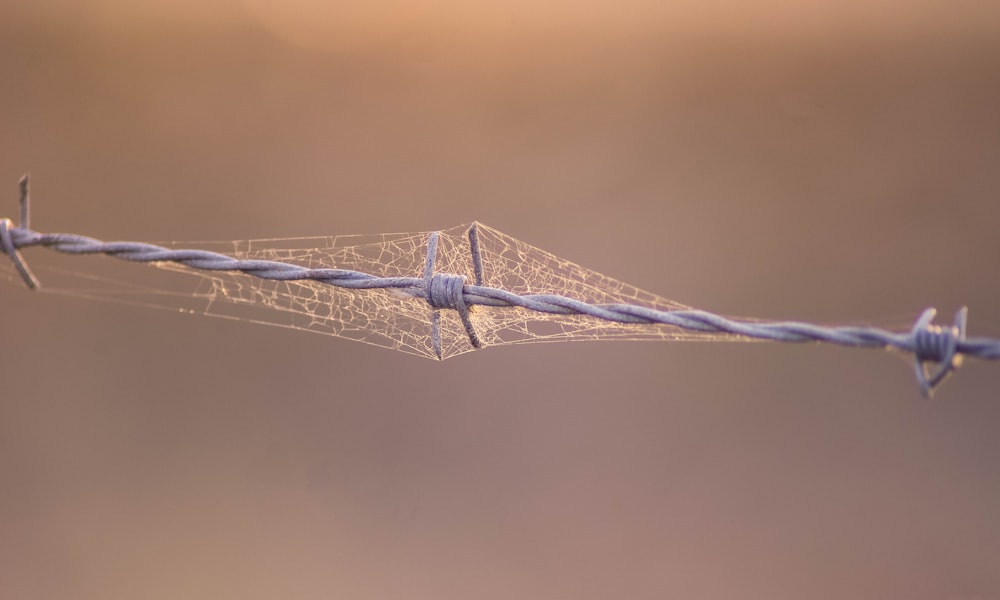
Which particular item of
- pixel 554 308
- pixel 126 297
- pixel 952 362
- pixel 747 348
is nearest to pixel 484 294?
pixel 554 308

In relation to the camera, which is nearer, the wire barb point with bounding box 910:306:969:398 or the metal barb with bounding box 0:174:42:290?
the wire barb point with bounding box 910:306:969:398

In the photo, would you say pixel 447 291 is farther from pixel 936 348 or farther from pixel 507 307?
pixel 936 348

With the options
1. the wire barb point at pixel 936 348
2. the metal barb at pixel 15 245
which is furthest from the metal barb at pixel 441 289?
the metal barb at pixel 15 245

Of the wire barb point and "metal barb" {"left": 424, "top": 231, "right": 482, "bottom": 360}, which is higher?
"metal barb" {"left": 424, "top": 231, "right": 482, "bottom": 360}

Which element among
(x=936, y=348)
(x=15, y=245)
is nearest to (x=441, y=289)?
(x=936, y=348)

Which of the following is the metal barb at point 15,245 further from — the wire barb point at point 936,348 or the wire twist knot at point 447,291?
the wire barb point at point 936,348

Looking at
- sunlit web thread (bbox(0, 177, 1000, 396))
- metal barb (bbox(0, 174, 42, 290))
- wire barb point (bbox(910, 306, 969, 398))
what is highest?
metal barb (bbox(0, 174, 42, 290))

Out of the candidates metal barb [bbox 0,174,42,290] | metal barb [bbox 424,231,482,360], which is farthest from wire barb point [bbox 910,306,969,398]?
metal barb [bbox 0,174,42,290]

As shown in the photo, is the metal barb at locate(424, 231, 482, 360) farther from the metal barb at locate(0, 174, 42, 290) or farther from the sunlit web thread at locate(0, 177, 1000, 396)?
the metal barb at locate(0, 174, 42, 290)

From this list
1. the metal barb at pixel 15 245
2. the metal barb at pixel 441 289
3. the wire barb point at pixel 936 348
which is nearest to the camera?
the wire barb point at pixel 936 348
